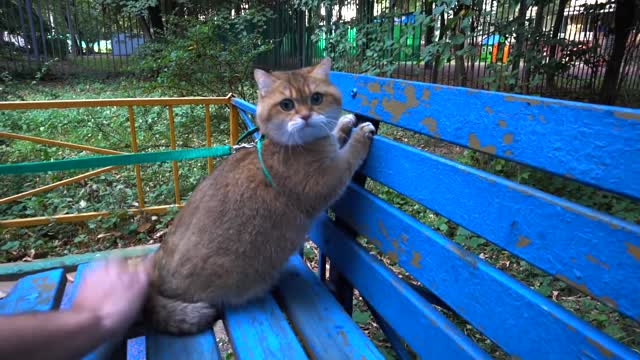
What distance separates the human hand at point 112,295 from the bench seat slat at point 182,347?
453mm

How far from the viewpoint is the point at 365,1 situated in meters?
7.25

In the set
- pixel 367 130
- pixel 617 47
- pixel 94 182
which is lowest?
pixel 94 182

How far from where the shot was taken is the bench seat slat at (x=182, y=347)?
1.51m

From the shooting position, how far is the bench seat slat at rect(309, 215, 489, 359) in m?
1.29

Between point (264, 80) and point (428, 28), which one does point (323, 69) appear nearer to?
point (264, 80)

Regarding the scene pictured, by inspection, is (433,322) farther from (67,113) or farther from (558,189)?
(67,113)

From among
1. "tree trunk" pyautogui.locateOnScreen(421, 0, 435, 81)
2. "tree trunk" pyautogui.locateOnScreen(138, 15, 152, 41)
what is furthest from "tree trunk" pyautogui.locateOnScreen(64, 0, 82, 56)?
"tree trunk" pyautogui.locateOnScreen(421, 0, 435, 81)

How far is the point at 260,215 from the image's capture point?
1.74 meters

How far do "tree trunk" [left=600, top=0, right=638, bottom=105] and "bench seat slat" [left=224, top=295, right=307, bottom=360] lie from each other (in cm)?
611

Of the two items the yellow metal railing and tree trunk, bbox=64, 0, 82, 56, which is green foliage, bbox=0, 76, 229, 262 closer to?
the yellow metal railing

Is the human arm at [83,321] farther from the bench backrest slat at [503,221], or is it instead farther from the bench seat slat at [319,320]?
the bench backrest slat at [503,221]

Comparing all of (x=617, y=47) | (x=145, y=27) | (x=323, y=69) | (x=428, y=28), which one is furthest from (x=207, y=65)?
(x=145, y=27)

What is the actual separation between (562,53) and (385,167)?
434 centimetres

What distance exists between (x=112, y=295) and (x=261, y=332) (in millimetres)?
671
